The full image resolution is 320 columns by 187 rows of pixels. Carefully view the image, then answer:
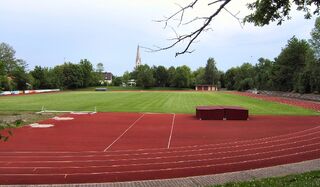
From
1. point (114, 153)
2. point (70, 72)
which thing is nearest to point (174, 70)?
point (70, 72)

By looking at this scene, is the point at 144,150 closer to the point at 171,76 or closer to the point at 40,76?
the point at 40,76

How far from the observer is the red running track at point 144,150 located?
1450cm

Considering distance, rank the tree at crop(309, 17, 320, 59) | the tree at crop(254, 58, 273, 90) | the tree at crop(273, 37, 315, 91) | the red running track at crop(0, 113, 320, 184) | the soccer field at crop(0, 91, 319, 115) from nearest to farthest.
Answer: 1. the red running track at crop(0, 113, 320, 184)
2. the soccer field at crop(0, 91, 319, 115)
3. the tree at crop(309, 17, 320, 59)
4. the tree at crop(273, 37, 315, 91)
5. the tree at crop(254, 58, 273, 90)

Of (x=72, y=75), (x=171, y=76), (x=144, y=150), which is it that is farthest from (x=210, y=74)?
(x=144, y=150)

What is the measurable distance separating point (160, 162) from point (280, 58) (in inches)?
3417

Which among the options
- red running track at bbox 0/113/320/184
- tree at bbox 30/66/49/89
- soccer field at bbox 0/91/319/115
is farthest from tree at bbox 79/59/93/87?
red running track at bbox 0/113/320/184

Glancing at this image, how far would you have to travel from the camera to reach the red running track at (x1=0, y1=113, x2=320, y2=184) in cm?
1450

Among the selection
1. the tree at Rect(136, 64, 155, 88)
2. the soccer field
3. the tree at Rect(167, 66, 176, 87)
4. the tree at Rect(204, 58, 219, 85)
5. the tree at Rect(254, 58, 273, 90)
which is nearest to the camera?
the soccer field

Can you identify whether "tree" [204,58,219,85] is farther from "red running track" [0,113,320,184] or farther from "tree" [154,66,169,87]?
"red running track" [0,113,320,184]

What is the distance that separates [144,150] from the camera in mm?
19219

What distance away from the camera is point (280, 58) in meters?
97.9

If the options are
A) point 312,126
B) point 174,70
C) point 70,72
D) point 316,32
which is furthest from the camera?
point 174,70

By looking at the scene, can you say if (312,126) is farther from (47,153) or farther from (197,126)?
(47,153)

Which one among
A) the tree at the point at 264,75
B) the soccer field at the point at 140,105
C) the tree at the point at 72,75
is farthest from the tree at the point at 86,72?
the soccer field at the point at 140,105
